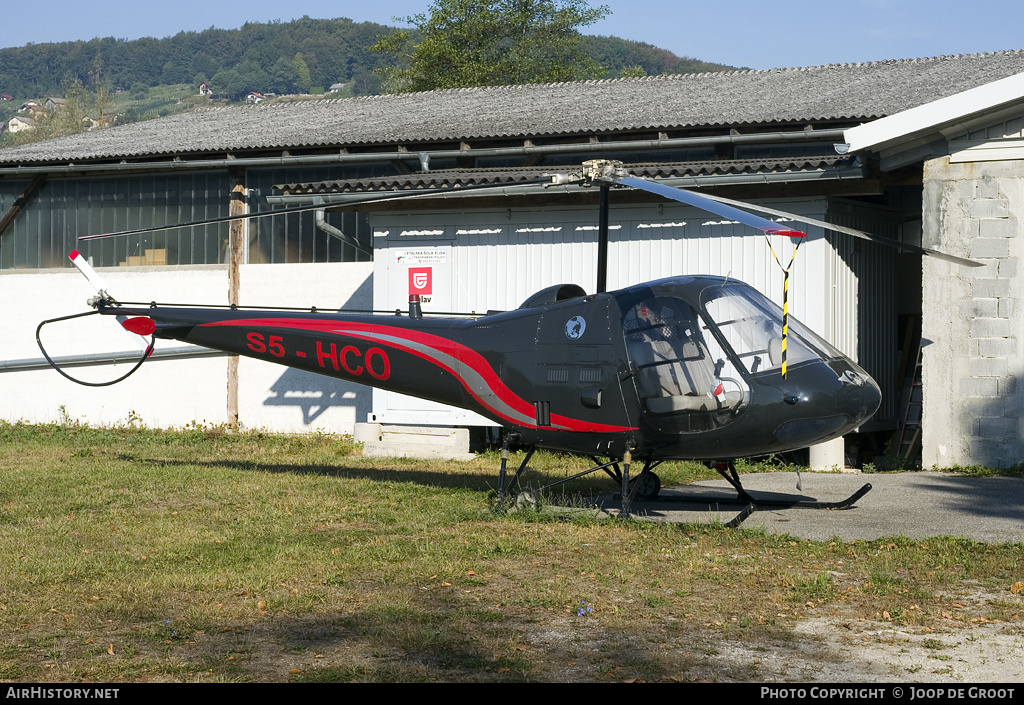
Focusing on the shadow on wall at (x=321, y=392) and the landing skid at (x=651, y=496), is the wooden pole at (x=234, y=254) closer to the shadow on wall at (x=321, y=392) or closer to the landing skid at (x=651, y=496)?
the shadow on wall at (x=321, y=392)

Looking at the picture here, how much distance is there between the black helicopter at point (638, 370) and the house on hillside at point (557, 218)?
394 centimetres

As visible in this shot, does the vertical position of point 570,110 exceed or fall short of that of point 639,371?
it exceeds it

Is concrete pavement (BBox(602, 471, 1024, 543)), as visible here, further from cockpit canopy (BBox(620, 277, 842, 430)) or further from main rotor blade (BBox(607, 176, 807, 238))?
main rotor blade (BBox(607, 176, 807, 238))

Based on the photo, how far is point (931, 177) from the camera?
1241 centimetres

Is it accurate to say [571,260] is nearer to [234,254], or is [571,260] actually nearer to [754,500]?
[754,500]

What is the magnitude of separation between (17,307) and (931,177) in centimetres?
1522

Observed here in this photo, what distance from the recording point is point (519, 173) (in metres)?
14.4

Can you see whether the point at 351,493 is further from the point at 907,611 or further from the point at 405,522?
the point at 907,611

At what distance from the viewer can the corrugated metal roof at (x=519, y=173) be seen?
12.9 metres

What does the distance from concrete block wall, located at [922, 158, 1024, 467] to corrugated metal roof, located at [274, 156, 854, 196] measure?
1.37 meters

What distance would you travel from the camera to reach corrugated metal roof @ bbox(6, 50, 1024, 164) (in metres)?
16.3

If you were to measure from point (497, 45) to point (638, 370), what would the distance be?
31278mm

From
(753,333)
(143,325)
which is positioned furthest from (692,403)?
(143,325)

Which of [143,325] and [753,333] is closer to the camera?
[753,333]
